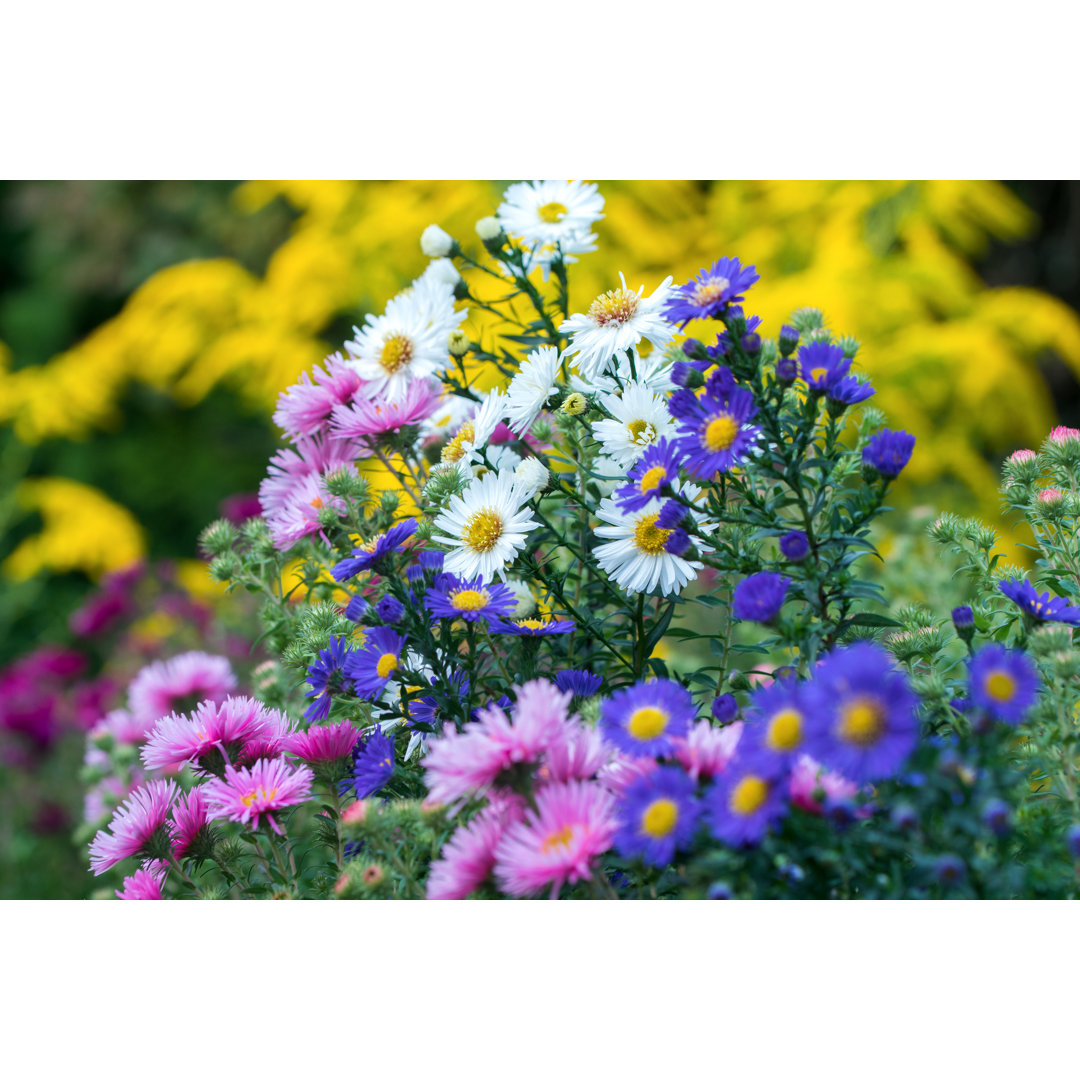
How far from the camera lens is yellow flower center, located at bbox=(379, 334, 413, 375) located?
1.07 meters

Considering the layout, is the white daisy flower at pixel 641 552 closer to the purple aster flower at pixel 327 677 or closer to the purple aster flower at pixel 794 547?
the purple aster flower at pixel 794 547

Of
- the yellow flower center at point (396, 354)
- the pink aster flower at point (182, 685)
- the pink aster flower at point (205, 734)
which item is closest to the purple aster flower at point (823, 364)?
the yellow flower center at point (396, 354)

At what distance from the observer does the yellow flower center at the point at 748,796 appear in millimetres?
595

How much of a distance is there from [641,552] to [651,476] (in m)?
0.11

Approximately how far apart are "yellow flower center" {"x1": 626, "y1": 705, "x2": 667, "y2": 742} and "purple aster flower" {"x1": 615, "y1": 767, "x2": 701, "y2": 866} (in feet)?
0.11

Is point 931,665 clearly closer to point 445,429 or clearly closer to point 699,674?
point 699,674

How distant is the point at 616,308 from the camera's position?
0.93m

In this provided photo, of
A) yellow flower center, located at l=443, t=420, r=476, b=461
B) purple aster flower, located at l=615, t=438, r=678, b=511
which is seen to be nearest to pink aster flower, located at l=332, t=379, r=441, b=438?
yellow flower center, located at l=443, t=420, r=476, b=461

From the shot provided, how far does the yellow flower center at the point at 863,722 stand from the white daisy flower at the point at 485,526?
0.37 meters

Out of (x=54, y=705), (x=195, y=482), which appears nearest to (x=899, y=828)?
A: (x=54, y=705)

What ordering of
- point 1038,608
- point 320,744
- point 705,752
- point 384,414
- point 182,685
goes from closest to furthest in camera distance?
1. point 705,752
2. point 1038,608
3. point 320,744
4. point 384,414
5. point 182,685

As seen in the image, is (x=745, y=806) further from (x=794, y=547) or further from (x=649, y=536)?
(x=649, y=536)

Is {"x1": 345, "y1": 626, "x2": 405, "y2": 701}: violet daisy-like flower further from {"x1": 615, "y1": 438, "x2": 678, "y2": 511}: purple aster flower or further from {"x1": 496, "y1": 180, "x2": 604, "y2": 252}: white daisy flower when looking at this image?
{"x1": 496, "y1": 180, "x2": 604, "y2": 252}: white daisy flower

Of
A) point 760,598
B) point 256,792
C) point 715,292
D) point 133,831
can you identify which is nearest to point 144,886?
point 133,831
